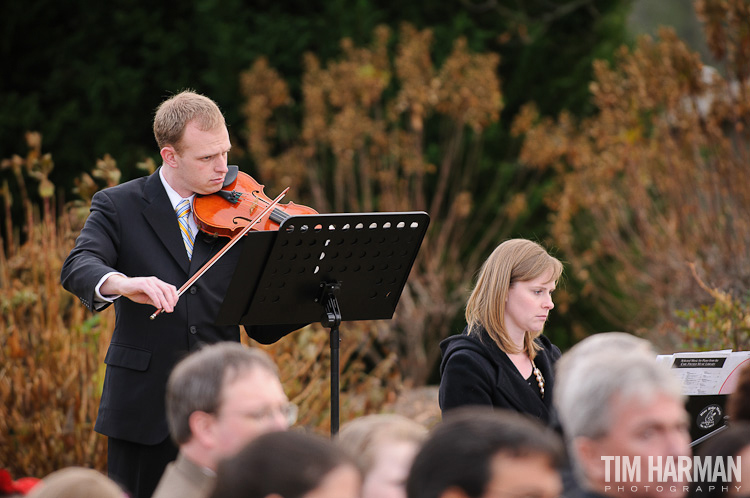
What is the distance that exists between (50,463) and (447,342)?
7.40ft

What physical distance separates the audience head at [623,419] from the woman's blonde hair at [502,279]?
1.47 metres

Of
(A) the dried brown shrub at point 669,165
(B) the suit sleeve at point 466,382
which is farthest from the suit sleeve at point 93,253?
A: (A) the dried brown shrub at point 669,165

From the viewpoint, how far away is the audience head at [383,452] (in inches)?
82.0

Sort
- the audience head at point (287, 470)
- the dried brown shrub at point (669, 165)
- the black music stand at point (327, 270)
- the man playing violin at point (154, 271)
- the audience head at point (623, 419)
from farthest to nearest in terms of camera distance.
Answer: the dried brown shrub at point (669, 165)
the man playing violin at point (154, 271)
the black music stand at point (327, 270)
the audience head at point (623, 419)
the audience head at point (287, 470)

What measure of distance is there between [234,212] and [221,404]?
55.6 inches

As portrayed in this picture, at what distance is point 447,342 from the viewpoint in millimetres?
3676

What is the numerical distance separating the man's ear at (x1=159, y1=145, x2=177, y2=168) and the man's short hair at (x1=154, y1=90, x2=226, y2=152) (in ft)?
0.05

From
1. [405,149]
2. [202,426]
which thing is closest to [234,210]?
[202,426]

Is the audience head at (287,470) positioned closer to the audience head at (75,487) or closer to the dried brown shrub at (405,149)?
the audience head at (75,487)

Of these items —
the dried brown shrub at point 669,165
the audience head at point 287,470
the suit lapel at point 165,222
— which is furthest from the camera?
the dried brown shrub at point 669,165

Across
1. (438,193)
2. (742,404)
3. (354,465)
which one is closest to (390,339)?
(438,193)

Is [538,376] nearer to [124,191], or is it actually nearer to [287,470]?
[124,191]

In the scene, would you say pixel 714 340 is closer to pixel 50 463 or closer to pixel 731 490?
pixel 731 490

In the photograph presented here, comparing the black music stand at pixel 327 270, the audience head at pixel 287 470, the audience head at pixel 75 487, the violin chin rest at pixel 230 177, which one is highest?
the violin chin rest at pixel 230 177
